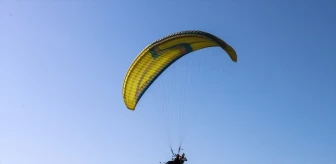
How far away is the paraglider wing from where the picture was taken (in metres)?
29.8

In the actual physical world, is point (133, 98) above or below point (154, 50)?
below

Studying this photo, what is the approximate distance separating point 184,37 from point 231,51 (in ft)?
11.0

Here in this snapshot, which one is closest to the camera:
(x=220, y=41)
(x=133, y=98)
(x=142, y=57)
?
(x=220, y=41)

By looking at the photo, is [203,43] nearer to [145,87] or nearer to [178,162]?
[145,87]

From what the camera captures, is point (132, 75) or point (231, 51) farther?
Result: point (132, 75)

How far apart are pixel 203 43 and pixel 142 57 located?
460 cm

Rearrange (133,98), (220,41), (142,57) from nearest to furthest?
1. (220,41)
2. (142,57)
3. (133,98)

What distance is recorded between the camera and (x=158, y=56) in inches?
1256

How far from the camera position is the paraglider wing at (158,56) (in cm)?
2984

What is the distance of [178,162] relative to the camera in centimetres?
3158

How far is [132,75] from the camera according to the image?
32.2 m

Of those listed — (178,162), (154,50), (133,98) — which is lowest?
(178,162)
